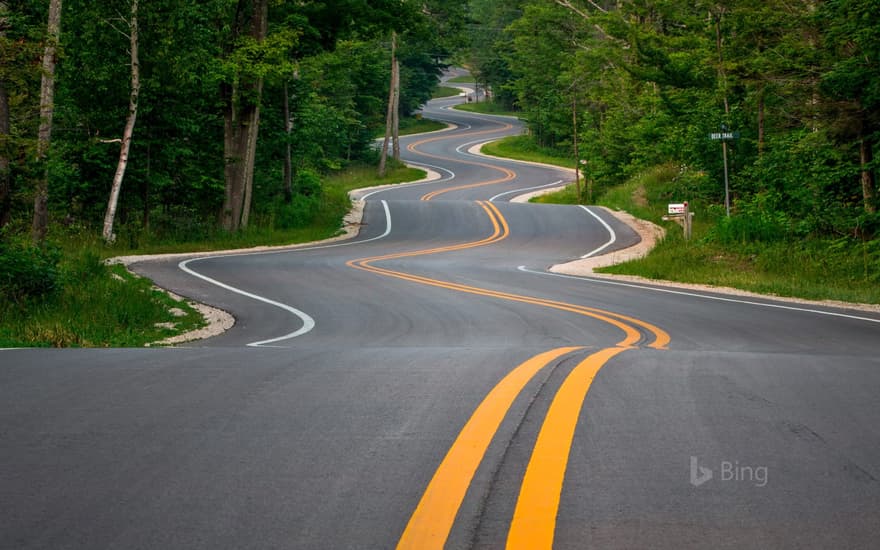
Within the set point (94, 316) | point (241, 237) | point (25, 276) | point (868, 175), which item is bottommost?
point (94, 316)

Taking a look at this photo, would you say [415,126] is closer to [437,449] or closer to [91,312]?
[91,312]

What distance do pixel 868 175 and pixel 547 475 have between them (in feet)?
70.7

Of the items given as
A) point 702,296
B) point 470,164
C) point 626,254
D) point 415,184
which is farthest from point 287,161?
point 470,164

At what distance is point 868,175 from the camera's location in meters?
22.8

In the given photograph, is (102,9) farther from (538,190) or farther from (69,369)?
(538,190)

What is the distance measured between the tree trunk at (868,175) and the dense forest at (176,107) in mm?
17318

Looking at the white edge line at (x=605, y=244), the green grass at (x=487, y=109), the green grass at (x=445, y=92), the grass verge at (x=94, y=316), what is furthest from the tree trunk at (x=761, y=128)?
the green grass at (x=445, y=92)

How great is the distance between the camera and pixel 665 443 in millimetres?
4836

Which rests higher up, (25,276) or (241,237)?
(25,276)

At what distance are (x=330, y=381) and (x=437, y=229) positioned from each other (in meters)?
30.7

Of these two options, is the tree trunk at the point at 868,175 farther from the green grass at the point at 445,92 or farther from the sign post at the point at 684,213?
the green grass at the point at 445,92

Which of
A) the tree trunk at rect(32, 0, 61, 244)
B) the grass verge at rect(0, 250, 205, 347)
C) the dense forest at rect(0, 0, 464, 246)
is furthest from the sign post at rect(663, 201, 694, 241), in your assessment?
the tree trunk at rect(32, 0, 61, 244)

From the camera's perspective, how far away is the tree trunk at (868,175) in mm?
22375

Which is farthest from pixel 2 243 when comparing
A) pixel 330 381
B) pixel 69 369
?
pixel 330 381
